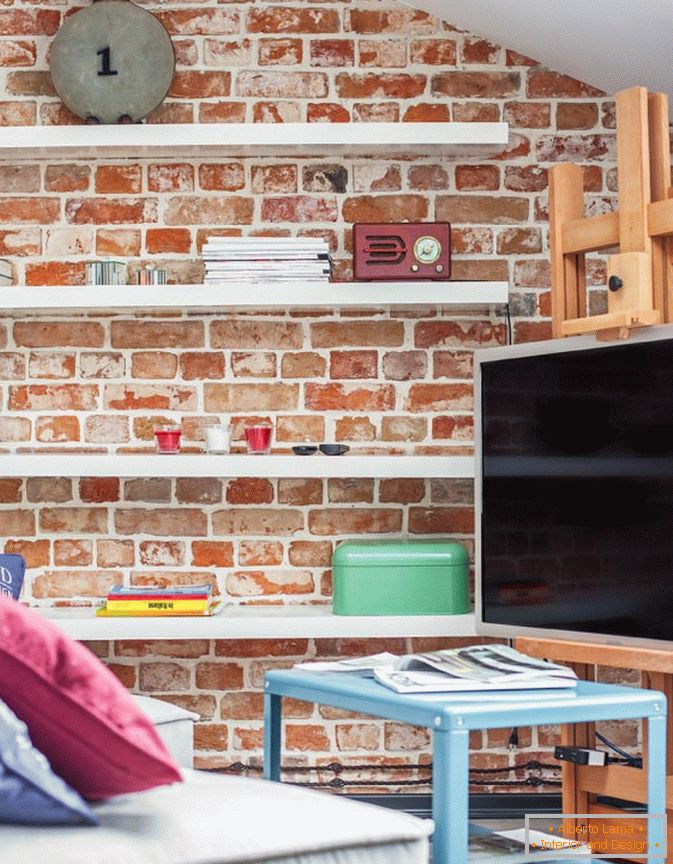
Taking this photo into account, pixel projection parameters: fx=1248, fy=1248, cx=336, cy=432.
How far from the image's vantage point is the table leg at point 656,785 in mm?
2182

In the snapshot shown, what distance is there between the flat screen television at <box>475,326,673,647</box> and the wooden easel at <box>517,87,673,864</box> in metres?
0.05

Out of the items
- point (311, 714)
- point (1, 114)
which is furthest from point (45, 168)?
point (311, 714)

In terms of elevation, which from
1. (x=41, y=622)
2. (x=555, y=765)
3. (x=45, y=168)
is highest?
(x=45, y=168)

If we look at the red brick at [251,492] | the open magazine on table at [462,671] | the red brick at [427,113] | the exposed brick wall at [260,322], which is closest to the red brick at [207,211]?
the exposed brick wall at [260,322]

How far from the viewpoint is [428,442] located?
3869mm

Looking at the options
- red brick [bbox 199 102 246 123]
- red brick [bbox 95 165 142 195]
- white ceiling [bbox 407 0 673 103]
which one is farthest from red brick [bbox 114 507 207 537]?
white ceiling [bbox 407 0 673 103]

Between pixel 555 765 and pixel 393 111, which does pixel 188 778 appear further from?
pixel 393 111

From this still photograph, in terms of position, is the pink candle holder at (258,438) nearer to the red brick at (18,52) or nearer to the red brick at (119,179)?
the red brick at (119,179)

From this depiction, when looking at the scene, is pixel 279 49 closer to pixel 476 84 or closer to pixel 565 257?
pixel 476 84

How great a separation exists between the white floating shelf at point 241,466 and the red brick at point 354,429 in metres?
0.24

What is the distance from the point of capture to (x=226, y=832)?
1434 millimetres

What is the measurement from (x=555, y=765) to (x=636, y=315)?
1564 mm

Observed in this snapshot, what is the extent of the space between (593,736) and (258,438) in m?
1.27

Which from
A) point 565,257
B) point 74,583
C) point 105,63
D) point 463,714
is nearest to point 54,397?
point 74,583
